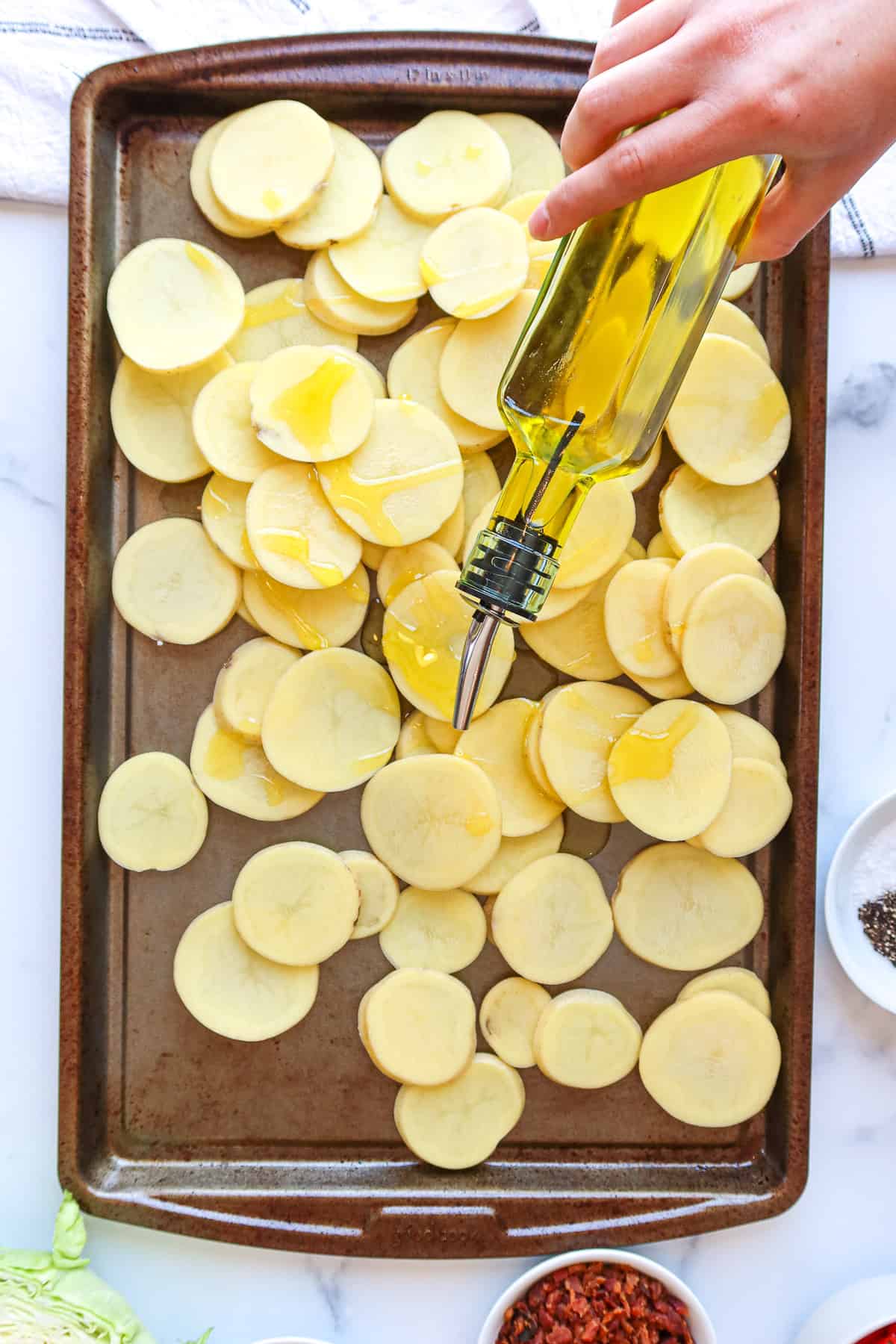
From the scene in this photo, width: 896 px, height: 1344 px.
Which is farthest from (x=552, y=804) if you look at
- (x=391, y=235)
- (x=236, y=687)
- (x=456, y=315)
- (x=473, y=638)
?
(x=391, y=235)

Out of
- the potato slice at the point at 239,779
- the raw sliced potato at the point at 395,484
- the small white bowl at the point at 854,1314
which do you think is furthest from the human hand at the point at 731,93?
the small white bowl at the point at 854,1314

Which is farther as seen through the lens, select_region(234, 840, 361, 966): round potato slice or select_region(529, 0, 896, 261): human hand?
select_region(234, 840, 361, 966): round potato slice

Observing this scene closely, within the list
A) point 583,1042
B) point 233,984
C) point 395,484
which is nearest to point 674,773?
point 583,1042

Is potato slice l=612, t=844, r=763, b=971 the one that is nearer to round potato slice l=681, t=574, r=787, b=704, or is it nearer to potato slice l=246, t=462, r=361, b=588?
round potato slice l=681, t=574, r=787, b=704

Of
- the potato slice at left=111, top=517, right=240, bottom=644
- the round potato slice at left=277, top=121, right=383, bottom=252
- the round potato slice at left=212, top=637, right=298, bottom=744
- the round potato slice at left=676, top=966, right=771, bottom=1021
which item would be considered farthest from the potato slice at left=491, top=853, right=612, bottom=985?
the round potato slice at left=277, top=121, right=383, bottom=252

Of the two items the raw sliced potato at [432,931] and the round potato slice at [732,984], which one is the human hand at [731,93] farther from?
the round potato slice at [732,984]

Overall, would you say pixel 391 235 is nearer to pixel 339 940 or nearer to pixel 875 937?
pixel 339 940

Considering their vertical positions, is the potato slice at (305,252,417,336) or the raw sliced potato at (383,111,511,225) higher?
the raw sliced potato at (383,111,511,225)
